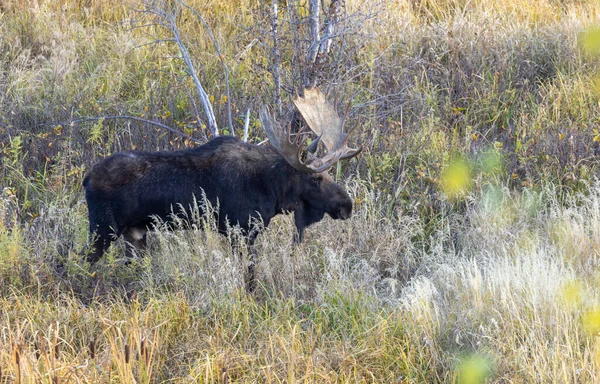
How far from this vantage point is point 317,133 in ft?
21.8

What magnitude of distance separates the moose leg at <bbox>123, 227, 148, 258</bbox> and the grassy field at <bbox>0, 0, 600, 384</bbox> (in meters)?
0.10

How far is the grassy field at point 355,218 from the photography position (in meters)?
4.89

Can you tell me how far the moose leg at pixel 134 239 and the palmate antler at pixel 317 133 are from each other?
3.79ft

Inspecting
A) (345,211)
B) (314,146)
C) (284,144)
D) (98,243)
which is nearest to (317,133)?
(314,146)

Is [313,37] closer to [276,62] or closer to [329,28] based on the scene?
[329,28]

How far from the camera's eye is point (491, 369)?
4.74m

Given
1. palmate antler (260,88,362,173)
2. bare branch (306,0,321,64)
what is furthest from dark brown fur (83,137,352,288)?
bare branch (306,0,321,64)

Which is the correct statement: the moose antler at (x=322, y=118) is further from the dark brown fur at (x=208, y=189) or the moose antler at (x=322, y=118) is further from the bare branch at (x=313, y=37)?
the bare branch at (x=313, y=37)

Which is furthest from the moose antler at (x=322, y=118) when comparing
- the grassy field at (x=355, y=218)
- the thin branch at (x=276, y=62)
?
the thin branch at (x=276, y=62)

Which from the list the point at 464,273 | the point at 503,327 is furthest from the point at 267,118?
the point at 503,327

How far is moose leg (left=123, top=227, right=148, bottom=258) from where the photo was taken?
20.7 ft

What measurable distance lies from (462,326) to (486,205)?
221 cm

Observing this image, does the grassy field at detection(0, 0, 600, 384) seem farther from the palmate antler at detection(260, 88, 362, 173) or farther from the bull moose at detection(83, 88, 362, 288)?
the palmate antler at detection(260, 88, 362, 173)

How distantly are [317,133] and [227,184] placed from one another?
84 centimetres
